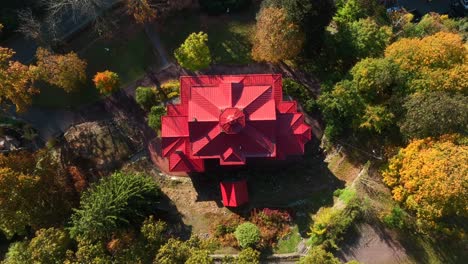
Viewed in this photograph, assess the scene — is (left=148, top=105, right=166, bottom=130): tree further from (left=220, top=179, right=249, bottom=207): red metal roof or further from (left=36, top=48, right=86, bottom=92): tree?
(left=220, top=179, right=249, bottom=207): red metal roof

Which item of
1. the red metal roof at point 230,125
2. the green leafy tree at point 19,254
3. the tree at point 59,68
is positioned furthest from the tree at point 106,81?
the green leafy tree at point 19,254

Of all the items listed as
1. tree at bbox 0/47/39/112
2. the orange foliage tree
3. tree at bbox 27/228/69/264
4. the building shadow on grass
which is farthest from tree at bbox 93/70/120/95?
the orange foliage tree

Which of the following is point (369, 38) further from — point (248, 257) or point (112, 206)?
point (112, 206)

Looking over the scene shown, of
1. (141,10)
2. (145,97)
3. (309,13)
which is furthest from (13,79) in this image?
(309,13)

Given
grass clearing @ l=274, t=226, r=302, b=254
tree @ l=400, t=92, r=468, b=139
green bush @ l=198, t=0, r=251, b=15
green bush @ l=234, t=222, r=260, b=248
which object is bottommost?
grass clearing @ l=274, t=226, r=302, b=254

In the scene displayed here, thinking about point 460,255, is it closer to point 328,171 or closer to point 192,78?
point 328,171

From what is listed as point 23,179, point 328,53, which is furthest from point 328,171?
point 23,179

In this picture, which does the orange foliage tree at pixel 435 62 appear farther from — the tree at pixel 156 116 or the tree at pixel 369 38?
the tree at pixel 156 116
